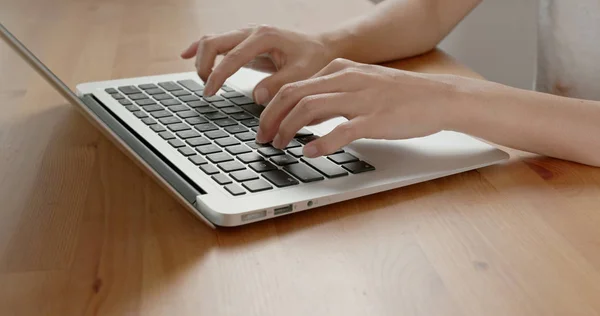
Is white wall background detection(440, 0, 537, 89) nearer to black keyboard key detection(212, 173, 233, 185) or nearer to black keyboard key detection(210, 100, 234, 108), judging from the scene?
black keyboard key detection(210, 100, 234, 108)

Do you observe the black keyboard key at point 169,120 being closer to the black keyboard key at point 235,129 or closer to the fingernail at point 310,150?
the black keyboard key at point 235,129

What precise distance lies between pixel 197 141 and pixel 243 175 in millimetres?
101

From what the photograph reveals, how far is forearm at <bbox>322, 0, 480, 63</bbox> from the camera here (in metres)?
1.01

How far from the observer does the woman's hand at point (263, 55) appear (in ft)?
2.79

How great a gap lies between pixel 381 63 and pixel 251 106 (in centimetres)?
28

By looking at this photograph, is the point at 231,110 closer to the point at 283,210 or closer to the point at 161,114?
the point at 161,114

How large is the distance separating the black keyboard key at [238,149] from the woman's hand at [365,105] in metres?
0.02

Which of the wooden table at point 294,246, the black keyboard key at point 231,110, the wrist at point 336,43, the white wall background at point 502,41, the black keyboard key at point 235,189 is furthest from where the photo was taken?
the white wall background at point 502,41

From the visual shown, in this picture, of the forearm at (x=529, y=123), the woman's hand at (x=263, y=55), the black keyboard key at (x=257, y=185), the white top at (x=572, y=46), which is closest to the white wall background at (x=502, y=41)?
the white top at (x=572, y=46)

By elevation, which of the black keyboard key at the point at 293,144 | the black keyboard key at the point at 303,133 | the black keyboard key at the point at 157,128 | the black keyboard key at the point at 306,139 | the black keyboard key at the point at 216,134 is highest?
the black keyboard key at the point at 293,144

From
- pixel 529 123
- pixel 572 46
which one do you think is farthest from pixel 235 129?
pixel 572 46

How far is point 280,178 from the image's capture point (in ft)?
2.05

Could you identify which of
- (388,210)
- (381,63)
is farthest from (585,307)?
(381,63)

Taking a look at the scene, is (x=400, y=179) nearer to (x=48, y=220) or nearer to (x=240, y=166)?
(x=240, y=166)
